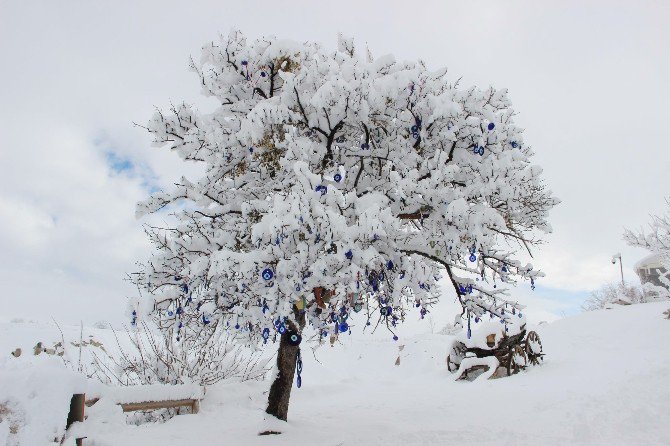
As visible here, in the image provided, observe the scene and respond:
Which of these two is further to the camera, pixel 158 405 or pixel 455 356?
pixel 455 356

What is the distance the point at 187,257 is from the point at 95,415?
2492 mm

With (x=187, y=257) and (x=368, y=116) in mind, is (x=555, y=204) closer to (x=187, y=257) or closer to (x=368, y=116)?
(x=368, y=116)

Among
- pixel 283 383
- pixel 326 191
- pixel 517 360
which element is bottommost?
pixel 283 383

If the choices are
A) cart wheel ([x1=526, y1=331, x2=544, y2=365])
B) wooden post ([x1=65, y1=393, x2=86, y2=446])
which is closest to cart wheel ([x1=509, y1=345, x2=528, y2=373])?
cart wheel ([x1=526, y1=331, x2=544, y2=365])

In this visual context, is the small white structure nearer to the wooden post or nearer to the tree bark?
the tree bark

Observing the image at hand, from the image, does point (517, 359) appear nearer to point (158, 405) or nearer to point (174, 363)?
point (174, 363)

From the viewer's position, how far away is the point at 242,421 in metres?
8.30

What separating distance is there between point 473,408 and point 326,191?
6.97 m

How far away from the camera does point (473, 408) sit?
31.9ft

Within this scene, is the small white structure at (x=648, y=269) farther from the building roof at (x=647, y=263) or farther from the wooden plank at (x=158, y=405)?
the wooden plank at (x=158, y=405)

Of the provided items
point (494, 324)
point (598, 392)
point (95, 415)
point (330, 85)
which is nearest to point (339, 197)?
point (330, 85)

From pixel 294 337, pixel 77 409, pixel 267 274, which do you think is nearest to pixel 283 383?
pixel 294 337

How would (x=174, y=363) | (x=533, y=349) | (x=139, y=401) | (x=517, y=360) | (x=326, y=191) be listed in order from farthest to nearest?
1. (x=533, y=349)
2. (x=517, y=360)
3. (x=174, y=363)
4. (x=139, y=401)
5. (x=326, y=191)

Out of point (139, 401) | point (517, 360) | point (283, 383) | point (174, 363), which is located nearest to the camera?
point (139, 401)
